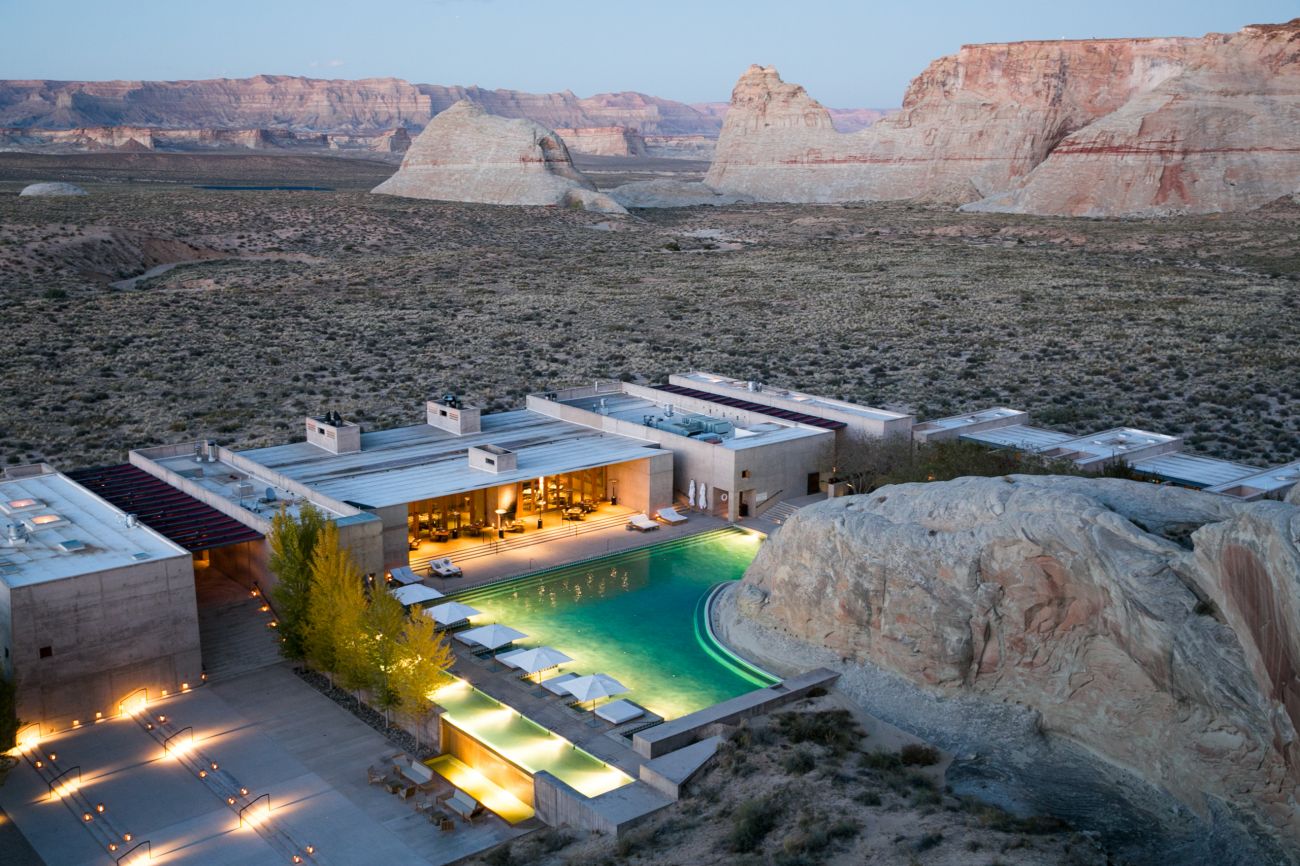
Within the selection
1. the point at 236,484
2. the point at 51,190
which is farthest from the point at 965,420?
the point at 51,190

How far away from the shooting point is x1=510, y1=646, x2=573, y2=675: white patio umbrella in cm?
2541

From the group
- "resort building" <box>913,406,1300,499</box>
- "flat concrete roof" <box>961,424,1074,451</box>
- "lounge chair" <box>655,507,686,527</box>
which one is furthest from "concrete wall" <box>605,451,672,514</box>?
"flat concrete roof" <box>961,424,1074,451</box>

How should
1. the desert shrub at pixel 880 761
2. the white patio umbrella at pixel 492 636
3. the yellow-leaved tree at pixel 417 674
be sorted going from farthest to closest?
the white patio umbrella at pixel 492 636
the yellow-leaved tree at pixel 417 674
the desert shrub at pixel 880 761

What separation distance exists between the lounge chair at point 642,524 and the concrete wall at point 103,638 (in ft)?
46.5

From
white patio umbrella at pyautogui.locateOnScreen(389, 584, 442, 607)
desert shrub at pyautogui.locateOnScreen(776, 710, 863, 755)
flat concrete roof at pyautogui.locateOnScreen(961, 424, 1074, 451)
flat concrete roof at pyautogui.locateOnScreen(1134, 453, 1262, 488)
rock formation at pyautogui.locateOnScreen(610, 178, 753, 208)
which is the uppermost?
rock formation at pyautogui.locateOnScreen(610, 178, 753, 208)

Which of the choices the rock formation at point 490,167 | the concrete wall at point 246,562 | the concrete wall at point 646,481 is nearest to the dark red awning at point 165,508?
the concrete wall at point 246,562

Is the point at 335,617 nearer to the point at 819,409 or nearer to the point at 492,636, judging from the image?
the point at 492,636

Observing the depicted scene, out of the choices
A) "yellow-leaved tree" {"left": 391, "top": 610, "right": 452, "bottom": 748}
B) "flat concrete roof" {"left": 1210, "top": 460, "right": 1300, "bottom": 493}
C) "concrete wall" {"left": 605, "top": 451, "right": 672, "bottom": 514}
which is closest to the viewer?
"yellow-leaved tree" {"left": 391, "top": 610, "right": 452, "bottom": 748}

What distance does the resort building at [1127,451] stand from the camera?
3369cm

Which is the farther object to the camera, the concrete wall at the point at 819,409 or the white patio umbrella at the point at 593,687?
the concrete wall at the point at 819,409

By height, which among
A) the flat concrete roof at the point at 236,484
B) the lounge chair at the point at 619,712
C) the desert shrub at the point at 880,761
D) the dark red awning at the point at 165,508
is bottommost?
the lounge chair at the point at 619,712

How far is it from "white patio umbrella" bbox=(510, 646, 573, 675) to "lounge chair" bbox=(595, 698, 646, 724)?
2198 mm

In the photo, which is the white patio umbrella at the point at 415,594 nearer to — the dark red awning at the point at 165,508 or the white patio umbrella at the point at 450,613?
the white patio umbrella at the point at 450,613

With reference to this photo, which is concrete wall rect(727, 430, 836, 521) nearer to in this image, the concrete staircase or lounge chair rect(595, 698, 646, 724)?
lounge chair rect(595, 698, 646, 724)
